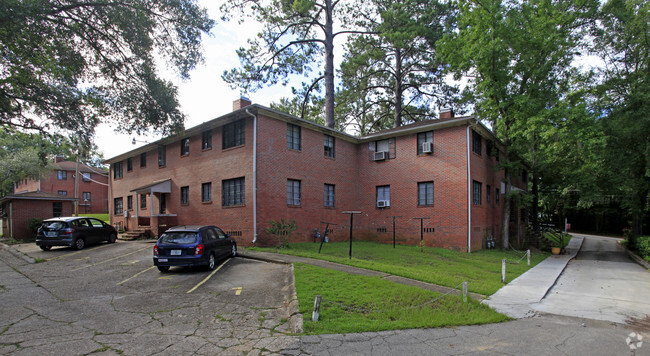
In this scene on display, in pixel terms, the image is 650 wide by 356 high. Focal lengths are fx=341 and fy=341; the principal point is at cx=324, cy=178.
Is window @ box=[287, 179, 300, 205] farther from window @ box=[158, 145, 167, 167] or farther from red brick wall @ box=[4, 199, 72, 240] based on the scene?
red brick wall @ box=[4, 199, 72, 240]

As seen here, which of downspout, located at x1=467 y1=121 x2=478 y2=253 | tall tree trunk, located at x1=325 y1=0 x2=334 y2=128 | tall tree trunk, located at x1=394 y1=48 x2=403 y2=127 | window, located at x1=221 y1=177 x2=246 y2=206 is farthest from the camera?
tall tree trunk, located at x1=394 y1=48 x2=403 y2=127

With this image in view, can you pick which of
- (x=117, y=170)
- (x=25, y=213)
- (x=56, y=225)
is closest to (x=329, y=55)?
(x=117, y=170)

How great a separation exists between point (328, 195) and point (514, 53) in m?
12.7

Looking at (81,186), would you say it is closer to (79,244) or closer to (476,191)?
(79,244)

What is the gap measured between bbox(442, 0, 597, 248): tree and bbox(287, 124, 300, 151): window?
9.82 m

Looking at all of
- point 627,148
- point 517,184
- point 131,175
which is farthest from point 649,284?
point 131,175

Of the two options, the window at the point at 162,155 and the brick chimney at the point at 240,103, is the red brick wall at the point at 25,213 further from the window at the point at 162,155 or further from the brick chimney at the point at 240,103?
the brick chimney at the point at 240,103

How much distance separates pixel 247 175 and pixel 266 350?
465 inches

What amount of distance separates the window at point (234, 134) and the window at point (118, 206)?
14.1 metres

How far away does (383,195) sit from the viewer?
20438mm

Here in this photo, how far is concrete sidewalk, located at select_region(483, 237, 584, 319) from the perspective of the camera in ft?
24.5

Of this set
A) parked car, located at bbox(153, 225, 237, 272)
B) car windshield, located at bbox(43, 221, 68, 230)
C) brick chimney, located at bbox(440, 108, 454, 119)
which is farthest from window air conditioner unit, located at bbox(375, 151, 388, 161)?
car windshield, located at bbox(43, 221, 68, 230)

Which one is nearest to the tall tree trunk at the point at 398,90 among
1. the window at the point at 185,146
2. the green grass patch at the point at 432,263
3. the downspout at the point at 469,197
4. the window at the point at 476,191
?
the window at the point at 476,191

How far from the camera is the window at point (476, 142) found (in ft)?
60.6
